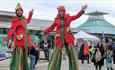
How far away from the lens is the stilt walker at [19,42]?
10742 millimetres

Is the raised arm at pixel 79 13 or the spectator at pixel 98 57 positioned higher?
the raised arm at pixel 79 13

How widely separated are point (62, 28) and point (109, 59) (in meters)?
6.92

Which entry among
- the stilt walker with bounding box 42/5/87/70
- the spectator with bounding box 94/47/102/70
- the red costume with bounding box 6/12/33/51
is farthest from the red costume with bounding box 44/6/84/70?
the spectator with bounding box 94/47/102/70

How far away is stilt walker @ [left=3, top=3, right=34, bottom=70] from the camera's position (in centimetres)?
1074

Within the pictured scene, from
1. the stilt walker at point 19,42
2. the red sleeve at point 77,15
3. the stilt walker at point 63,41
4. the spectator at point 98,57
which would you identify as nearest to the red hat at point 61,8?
the stilt walker at point 63,41

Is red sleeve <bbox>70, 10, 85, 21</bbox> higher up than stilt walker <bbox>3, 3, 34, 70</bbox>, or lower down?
higher up

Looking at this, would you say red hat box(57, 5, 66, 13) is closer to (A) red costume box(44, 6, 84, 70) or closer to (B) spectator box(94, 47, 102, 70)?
(A) red costume box(44, 6, 84, 70)

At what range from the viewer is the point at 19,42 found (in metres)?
10.8

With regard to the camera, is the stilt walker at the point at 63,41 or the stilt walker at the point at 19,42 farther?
the stilt walker at the point at 63,41

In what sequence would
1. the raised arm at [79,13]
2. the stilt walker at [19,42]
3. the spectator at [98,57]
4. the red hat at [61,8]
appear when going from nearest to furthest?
the raised arm at [79,13], the stilt walker at [19,42], the red hat at [61,8], the spectator at [98,57]

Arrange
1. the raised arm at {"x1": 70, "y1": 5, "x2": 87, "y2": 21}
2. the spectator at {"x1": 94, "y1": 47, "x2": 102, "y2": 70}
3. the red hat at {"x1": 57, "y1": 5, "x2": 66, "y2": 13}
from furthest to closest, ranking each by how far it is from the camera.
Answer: the spectator at {"x1": 94, "y1": 47, "x2": 102, "y2": 70} → the red hat at {"x1": 57, "y1": 5, "x2": 66, "y2": 13} → the raised arm at {"x1": 70, "y1": 5, "x2": 87, "y2": 21}

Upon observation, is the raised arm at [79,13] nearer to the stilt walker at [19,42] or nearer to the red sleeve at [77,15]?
the red sleeve at [77,15]

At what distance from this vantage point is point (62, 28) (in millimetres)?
10945

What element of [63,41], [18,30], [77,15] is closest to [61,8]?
[77,15]
